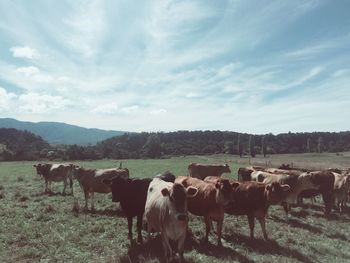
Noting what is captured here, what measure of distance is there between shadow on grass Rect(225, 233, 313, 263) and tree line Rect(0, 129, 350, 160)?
297 ft

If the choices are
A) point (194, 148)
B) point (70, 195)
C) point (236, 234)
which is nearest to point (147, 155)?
point (194, 148)

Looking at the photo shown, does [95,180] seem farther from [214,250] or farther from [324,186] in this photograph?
[324,186]

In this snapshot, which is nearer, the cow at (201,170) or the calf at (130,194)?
the calf at (130,194)

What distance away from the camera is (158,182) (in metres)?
11.6

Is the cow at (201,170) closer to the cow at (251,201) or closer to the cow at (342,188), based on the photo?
the cow at (342,188)

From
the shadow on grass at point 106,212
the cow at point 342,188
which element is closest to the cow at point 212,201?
the shadow on grass at point 106,212

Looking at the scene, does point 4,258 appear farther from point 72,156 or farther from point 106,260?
point 72,156

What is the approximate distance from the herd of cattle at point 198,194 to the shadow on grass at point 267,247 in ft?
1.07

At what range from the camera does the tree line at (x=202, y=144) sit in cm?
11951

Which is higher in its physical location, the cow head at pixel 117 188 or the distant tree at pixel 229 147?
the distant tree at pixel 229 147

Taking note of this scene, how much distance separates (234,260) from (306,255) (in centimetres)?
228

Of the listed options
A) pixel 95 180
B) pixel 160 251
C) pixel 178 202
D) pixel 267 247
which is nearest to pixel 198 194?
pixel 160 251

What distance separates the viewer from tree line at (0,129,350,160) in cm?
11951

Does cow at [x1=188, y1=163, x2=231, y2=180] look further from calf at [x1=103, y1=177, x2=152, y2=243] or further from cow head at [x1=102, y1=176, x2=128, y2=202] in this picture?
cow head at [x1=102, y1=176, x2=128, y2=202]
